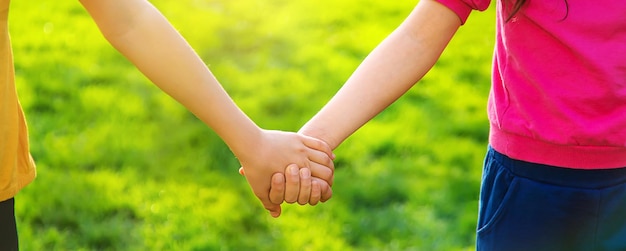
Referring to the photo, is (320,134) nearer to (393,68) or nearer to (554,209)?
(393,68)

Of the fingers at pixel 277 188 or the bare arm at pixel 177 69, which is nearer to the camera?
the bare arm at pixel 177 69

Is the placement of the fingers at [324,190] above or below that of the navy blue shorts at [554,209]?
below

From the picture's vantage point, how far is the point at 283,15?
18.6ft

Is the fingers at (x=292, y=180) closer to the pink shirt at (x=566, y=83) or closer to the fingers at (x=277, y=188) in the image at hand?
the fingers at (x=277, y=188)

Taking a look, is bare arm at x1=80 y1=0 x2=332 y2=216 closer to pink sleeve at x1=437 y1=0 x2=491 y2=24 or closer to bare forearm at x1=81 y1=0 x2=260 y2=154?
bare forearm at x1=81 y1=0 x2=260 y2=154

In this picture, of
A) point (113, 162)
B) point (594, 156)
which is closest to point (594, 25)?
point (594, 156)

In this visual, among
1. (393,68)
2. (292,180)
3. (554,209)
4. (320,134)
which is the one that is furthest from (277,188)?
(554,209)

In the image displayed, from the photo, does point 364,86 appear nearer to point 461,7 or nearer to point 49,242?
point 461,7

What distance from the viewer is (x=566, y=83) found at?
6.23 feet

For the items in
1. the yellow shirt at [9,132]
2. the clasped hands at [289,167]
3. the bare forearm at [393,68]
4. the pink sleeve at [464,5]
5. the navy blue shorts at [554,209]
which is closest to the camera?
the yellow shirt at [9,132]

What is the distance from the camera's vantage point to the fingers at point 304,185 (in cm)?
237

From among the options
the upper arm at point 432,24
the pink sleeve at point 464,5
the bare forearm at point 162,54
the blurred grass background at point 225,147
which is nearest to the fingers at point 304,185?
the bare forearm at point 162,54

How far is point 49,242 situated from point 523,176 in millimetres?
2019

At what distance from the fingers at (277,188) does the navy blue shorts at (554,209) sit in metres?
0.55
